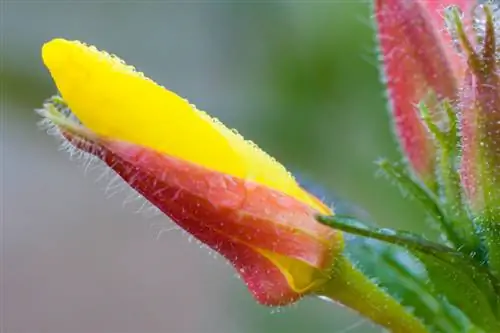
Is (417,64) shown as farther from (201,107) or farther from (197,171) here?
(201,107)

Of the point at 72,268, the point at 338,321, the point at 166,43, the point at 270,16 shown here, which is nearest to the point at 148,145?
the point at 338,321

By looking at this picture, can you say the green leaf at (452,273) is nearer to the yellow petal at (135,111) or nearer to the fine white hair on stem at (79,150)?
the yellow petal at (135,111)

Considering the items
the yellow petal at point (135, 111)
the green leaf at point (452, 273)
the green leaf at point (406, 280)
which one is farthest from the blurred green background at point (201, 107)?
the yellow petal at point (135, 111)

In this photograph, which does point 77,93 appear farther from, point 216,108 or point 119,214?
point 119,214

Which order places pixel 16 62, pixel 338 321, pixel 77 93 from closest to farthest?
pixel 77 93 → pixel 338 321 → pixel 16 62

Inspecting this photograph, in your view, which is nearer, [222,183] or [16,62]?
[222,183]

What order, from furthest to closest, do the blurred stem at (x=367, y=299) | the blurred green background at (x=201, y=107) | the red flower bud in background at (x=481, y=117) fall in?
1. the blurred green background at (x=201, y=107)
2. the blurred stem at (x=367, y=299)
3. the red flower bud in background at (x=481, y=117)
